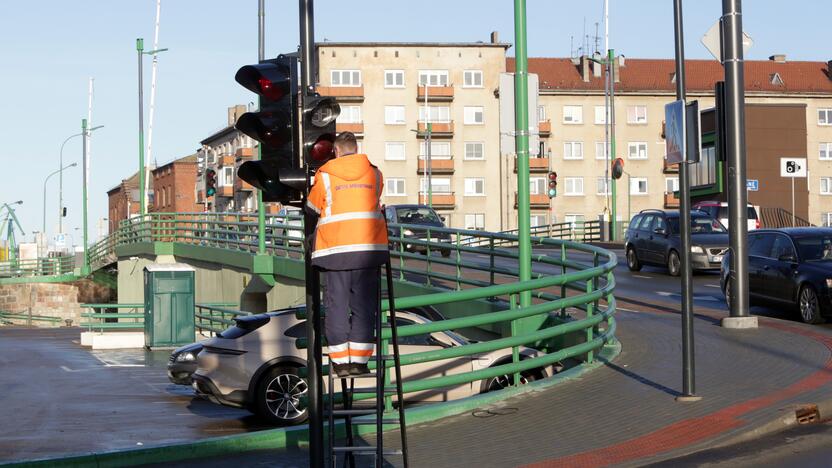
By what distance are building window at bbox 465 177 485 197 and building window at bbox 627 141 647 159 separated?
38.8 feet

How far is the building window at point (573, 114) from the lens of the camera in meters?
93.8

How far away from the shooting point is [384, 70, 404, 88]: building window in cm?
9312

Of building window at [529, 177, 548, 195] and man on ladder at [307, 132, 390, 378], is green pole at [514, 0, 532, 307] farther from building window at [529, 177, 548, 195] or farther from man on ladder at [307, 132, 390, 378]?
building window at [529, 177, 548, 195]

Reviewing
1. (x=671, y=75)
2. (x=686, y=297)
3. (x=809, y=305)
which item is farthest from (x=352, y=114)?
(x=686, y=297)

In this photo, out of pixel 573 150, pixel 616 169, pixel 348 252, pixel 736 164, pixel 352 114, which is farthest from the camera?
pixel 573 150

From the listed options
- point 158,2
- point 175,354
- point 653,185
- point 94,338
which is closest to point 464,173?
point 653,185

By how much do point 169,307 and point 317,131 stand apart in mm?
22442

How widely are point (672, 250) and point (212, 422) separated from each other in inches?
699

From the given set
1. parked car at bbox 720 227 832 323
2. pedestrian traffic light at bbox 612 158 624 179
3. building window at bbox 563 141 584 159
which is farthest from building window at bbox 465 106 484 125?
parked car at bbox 720 227 832 323

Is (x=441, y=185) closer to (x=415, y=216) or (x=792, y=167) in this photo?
(x=415, y=216)

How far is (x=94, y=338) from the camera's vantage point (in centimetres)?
3112

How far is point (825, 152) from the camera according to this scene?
92.6m

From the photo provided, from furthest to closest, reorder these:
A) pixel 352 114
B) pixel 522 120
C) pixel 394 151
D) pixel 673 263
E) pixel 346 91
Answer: pixel 394 151 → pixel 352 114 → pixel 346 91 → pixel 673 263 → pixel 522 120

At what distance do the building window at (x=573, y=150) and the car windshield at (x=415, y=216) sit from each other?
5797 centimetres
